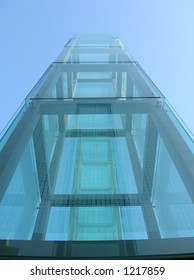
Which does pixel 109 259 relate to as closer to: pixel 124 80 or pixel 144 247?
pixel 144 247

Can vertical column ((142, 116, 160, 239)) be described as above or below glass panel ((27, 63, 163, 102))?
below

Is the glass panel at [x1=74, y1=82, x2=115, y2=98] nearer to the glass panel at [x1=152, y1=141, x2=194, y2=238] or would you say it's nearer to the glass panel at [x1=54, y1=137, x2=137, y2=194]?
the glass panel at [x1=54, y1=137, x2=137, y2=194]

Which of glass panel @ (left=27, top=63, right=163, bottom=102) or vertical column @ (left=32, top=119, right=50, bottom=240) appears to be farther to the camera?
glass panel @ (left=27, top=63, right=163, bottom=102)

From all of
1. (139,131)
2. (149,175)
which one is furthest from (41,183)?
(139,131)

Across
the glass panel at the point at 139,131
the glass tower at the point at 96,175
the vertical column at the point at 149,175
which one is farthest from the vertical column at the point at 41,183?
the glass panel at the point at 139,131

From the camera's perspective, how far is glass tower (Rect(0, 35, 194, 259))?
1389 millimetres

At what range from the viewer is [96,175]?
2107 millimetres

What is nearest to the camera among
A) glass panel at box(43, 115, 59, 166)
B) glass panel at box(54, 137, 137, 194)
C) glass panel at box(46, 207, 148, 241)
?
glass panel at box(46, 207, 148, 241)

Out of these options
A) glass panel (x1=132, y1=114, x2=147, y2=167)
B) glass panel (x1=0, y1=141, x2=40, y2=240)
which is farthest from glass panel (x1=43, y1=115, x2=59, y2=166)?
glass panel (x1=132, y1=114, x2=147, y2=167)

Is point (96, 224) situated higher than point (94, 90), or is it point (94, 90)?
point (94, 90)

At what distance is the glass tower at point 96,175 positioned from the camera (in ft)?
4.56

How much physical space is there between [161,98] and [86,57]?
1.78 m

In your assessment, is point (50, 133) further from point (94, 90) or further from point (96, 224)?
point (96, 224)

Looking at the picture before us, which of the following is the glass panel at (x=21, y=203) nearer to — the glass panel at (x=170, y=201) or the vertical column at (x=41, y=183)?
the vertical column at (x=41, y=183)
